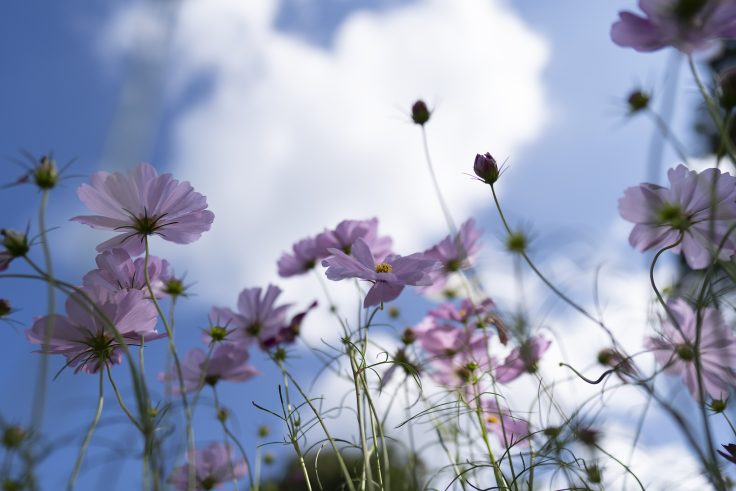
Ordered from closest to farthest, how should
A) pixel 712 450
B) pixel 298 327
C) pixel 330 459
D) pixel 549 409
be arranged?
1. pixel 712 450
2. pixel 549 409
3. pixel 298 327
4. pixel 330 459

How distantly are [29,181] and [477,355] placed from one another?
0.80 meters

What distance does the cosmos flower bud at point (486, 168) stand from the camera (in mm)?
759

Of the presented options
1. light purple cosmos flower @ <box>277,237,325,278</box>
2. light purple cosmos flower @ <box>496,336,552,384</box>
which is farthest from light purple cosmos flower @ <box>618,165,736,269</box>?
light purple cosmos flower @ <box>277,237,325,278</box>

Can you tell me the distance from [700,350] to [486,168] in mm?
389

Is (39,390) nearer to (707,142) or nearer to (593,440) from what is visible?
(593,440)

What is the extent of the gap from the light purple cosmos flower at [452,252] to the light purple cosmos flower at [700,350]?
35cm

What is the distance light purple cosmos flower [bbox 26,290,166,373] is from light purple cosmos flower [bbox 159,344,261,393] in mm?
255

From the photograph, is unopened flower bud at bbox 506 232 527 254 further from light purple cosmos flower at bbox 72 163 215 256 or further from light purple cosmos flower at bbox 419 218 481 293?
light purple cosmos flower at bbox 72 163 215 256

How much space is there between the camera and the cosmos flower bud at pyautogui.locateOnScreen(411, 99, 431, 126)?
0.97 metres

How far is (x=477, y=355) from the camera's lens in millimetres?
1118

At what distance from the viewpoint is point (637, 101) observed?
2.25ft

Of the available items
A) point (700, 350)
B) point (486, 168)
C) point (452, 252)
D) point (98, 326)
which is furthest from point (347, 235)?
point (700, 350)

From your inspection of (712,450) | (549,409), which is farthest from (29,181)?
(549,409)

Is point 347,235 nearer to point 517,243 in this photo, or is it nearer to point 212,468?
point 517,243
